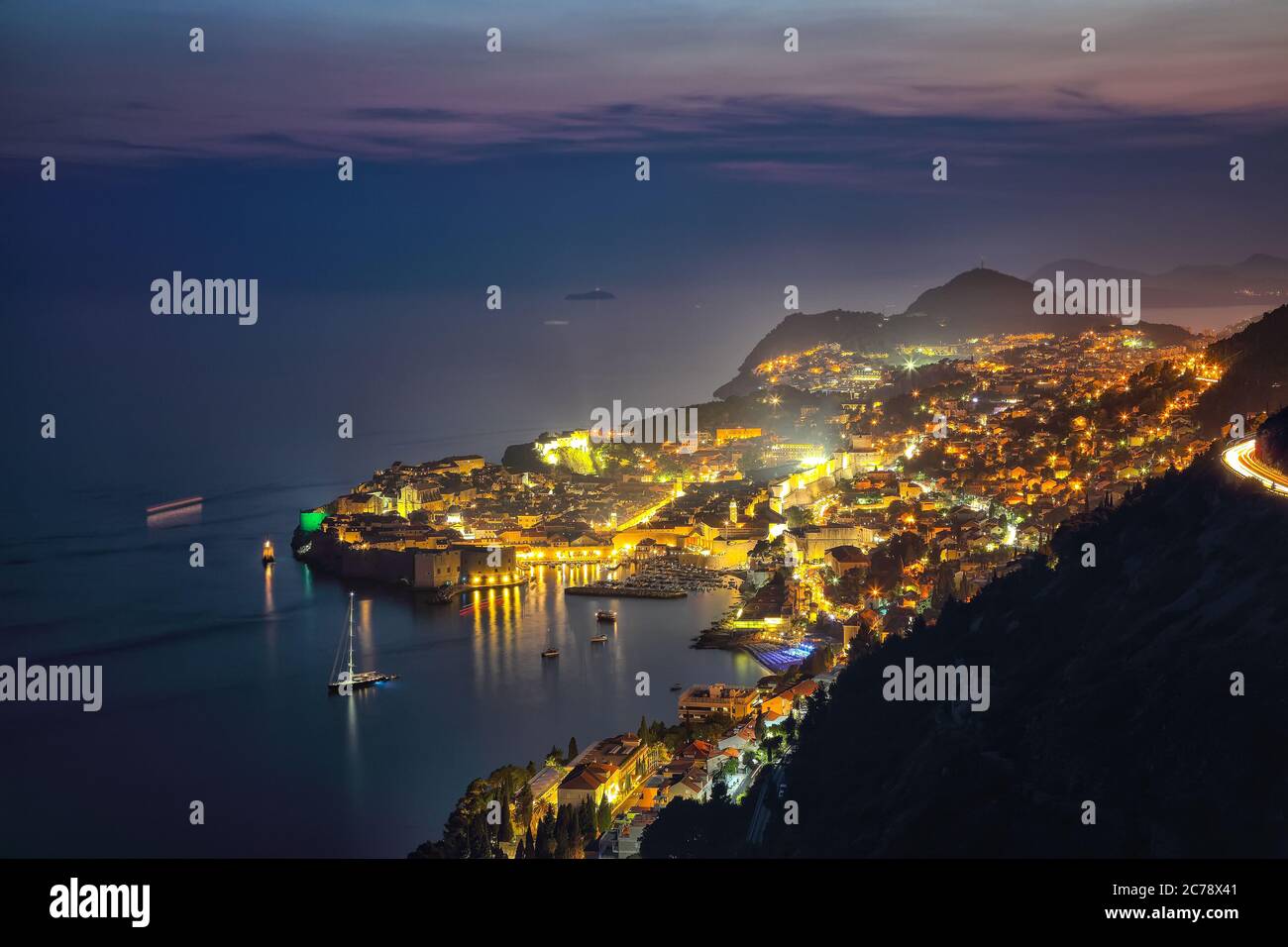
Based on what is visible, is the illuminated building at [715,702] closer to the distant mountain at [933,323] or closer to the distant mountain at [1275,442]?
the distant mountain at [1275,442]

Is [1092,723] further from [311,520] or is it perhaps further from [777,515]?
[311,520]

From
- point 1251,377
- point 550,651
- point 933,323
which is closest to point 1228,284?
point 1251,377

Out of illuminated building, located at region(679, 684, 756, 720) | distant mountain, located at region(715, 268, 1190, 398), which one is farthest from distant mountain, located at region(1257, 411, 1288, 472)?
distant mountain, located at region(715, 268, 1190, 398)

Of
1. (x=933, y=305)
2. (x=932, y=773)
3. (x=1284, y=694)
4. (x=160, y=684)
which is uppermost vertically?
(x=933, y=305)
